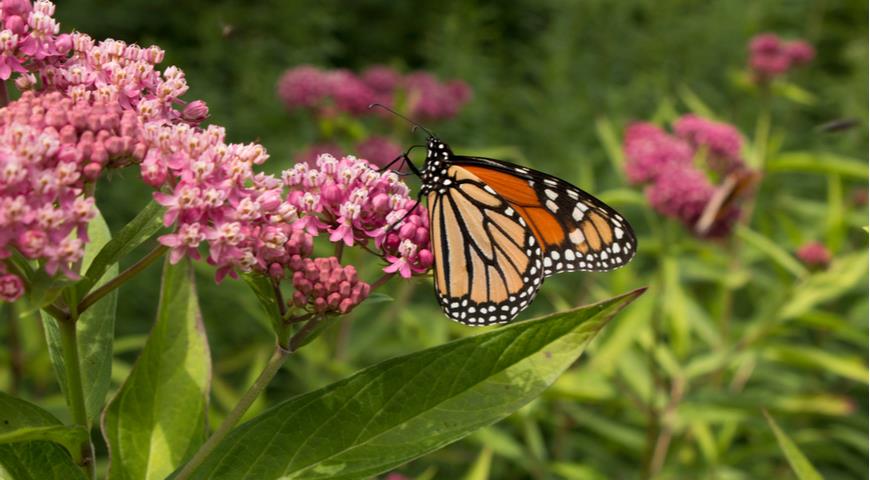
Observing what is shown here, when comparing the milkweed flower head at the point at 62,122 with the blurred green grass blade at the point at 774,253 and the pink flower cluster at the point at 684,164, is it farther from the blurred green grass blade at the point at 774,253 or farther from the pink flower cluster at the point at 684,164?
the blurred green grass blade at the point at 774,253

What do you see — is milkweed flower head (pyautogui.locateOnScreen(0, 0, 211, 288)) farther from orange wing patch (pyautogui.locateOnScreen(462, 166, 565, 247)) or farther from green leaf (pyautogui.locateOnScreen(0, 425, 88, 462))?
orange wing patch (pyautogui.locateOnScreen(462, 166, 565, 247))

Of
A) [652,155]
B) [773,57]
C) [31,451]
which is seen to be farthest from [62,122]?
[773,57]

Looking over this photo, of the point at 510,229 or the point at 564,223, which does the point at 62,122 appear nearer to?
the point at 510,229

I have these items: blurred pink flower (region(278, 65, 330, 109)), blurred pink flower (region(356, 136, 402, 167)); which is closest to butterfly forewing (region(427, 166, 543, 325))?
blurred pink flower (region(356, 136, 402, 167))

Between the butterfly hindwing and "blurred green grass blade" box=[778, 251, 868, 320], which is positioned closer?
A: the butterfly hindwing

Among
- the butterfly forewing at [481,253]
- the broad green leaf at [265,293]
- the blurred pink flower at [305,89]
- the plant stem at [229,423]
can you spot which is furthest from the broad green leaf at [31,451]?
the blurred pink flower at [305,89]
